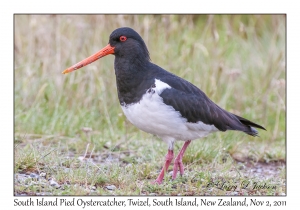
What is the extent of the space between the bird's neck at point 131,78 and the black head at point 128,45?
70 mm

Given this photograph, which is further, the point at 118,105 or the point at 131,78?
the point at 118,105

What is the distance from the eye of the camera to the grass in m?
5.98

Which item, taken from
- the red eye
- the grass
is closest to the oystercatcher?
the red eye

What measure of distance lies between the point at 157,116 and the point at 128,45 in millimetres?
1025

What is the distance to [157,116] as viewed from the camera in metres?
5.86

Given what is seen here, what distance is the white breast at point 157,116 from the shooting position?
586 cm

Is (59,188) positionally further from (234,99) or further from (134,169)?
(234,99)

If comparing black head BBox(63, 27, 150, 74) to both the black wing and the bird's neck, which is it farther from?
the black wing

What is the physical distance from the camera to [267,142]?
8.75 metres

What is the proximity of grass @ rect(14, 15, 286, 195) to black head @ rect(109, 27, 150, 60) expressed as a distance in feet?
4.02

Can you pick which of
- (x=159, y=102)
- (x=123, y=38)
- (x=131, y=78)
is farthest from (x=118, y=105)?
(x=159, y=102)

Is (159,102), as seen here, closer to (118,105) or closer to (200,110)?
(200,110)

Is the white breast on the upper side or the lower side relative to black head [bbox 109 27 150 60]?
lower

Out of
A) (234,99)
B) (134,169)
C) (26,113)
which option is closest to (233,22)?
(234,99)
